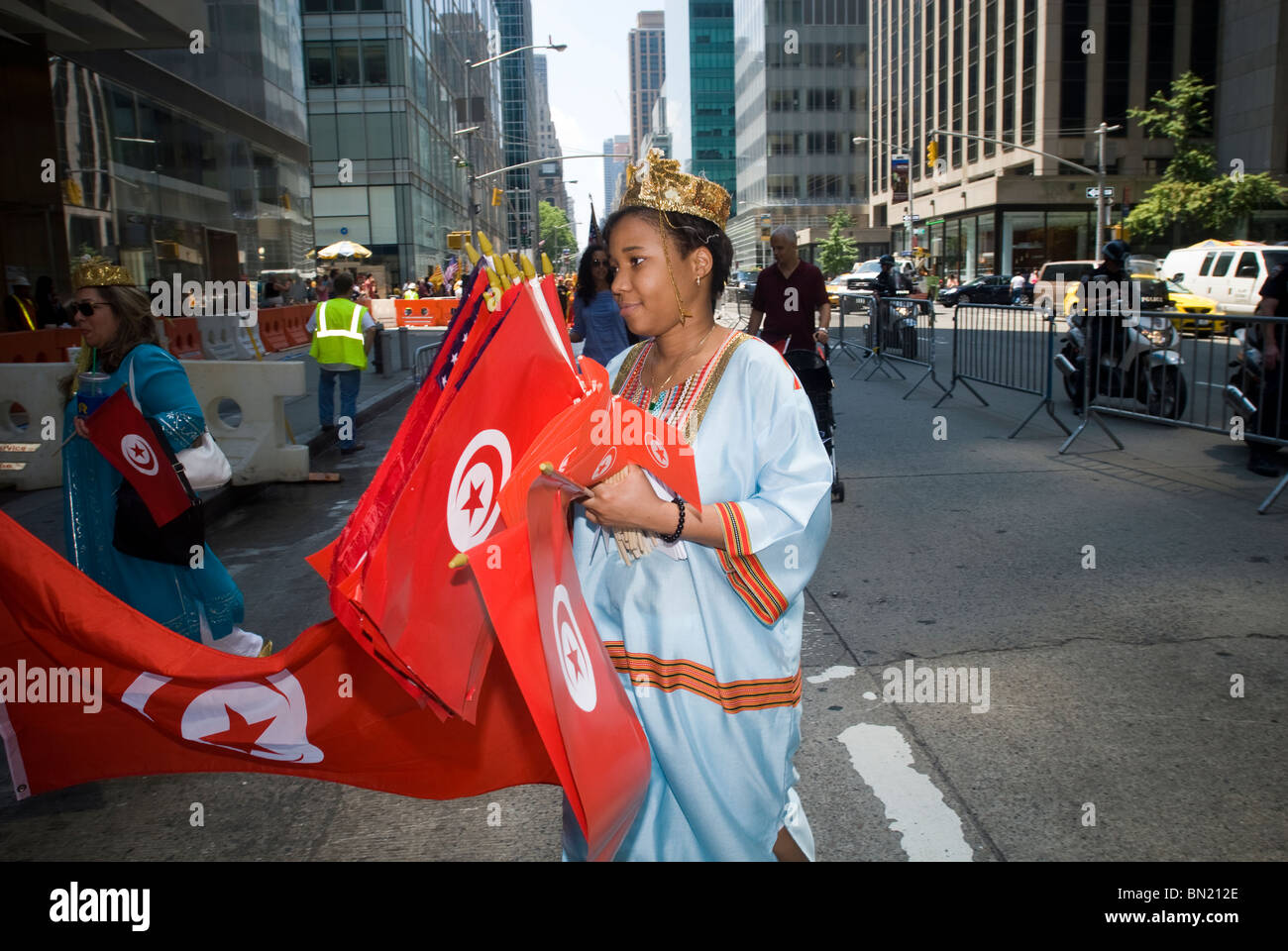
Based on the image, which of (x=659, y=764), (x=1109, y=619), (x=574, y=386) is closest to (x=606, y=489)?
(x=574, y=386)

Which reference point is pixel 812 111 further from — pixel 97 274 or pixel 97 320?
pixel 97 320

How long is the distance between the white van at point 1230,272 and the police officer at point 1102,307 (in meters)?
15.1

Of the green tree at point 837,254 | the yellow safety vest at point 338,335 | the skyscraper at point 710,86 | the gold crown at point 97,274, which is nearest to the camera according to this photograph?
the gold crown at point 97,274

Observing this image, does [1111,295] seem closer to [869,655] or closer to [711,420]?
[869,655]

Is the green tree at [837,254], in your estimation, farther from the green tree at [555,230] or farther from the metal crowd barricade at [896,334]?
the green tree at [555,230]

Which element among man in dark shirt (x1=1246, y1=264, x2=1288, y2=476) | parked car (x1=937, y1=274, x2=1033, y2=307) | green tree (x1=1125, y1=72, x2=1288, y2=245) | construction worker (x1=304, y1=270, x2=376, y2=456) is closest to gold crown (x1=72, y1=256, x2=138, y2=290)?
construction worker (x1=304, y1=270, x2=376, y2=456)

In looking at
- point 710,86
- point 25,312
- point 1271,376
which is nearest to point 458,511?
point 1271,376

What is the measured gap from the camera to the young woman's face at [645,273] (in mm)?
2285

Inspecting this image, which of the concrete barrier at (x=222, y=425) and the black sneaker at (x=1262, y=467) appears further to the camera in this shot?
the concrete barrier at (x=222, y=425)

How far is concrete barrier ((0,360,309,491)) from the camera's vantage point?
30.8 feet

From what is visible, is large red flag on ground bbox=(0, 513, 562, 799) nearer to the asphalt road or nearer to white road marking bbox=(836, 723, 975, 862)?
the asphalt road

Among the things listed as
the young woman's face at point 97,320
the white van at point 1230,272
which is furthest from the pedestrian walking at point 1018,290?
the young woman's face at point 97,320

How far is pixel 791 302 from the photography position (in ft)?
25.7

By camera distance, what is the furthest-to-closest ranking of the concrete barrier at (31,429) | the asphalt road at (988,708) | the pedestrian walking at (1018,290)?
the pedestrian walking at (1018,290) → the concrete barrier at (31,429) → the asphalt road at (988,708)
